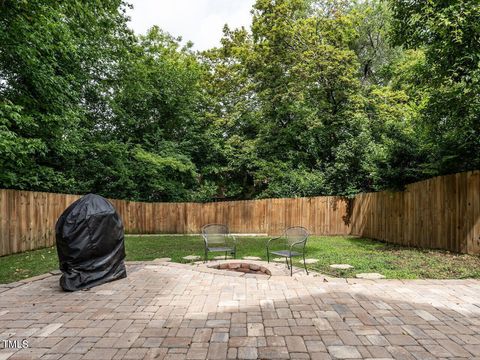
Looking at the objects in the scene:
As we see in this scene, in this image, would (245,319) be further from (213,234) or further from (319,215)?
(319,215)

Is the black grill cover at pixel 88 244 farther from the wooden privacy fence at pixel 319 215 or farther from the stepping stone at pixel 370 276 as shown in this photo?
the wooden privacy fence at pixel 319 215

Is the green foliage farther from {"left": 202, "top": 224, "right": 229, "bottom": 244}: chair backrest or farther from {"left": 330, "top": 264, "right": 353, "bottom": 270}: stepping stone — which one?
{"left": 202, "top": 224, "right": 229, "bottom": 244}: chair backrest

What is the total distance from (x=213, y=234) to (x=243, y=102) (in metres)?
12.4

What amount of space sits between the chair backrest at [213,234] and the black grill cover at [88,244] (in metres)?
1.97

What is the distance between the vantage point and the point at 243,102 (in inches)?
695

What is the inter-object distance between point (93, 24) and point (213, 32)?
1108 centimetres

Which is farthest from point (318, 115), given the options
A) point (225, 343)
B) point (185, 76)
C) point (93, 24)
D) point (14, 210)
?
point (225, 343)

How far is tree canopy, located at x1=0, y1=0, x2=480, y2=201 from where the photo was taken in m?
6.89

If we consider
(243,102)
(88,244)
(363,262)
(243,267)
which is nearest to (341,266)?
(363,262)

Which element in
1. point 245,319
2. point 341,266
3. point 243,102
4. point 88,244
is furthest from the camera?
point 243,102

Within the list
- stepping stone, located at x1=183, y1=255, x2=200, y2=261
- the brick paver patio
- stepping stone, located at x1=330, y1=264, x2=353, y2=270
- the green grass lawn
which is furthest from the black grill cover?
stepping stone, located at x1=330, y1=264, x2=353, y2=270

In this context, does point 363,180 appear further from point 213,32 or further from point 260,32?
point 213,32

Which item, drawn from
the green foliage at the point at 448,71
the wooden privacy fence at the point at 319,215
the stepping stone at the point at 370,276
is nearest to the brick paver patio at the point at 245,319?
the stepping stone at the point at 370,276

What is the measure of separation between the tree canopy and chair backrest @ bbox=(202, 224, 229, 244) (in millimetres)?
4282
